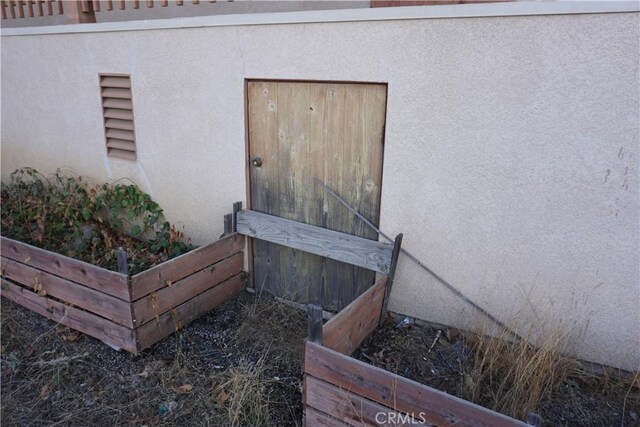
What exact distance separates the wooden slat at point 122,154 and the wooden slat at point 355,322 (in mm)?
2915

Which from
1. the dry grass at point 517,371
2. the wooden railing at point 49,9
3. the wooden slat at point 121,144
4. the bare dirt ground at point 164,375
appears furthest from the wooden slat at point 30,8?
the dry grass at point 517,371

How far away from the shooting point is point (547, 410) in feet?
8.92

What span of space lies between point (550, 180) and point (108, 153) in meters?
4.17

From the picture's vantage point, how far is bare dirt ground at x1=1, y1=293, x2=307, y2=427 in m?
2.81

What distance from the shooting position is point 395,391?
217 cm

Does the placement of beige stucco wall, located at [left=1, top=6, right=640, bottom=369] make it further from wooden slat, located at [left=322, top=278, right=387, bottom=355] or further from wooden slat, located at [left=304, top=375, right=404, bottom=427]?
wooden slat, located at [left=304, top=375, right=404, bottom=427]

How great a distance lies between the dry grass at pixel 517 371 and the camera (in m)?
2.69

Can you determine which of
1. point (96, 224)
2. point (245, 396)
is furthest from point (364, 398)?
point (96, 224)

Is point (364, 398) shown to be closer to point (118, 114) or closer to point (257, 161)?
point (257, 161)

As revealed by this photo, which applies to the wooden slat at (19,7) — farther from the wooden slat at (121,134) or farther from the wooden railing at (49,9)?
the wooden slat at (121,134)

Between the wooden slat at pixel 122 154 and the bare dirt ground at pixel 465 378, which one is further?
the wooden slat at pixel 122 154

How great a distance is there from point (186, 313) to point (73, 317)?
2.80 feet

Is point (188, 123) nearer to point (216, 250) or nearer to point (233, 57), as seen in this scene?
point (233, 57)

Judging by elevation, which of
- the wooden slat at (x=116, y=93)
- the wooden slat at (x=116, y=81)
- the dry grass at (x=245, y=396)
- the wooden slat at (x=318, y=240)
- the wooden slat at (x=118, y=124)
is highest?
the wooden slat at (x=116, y=81)
